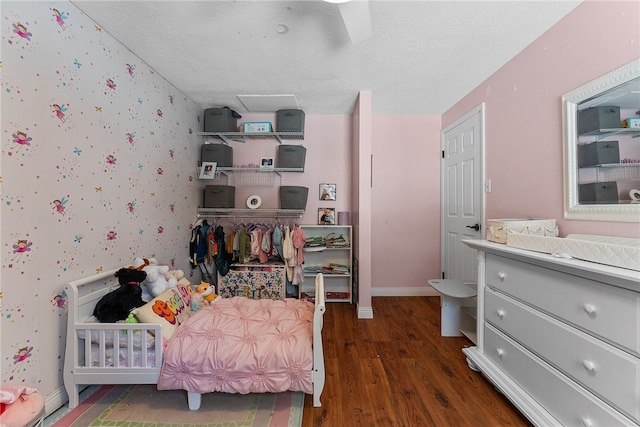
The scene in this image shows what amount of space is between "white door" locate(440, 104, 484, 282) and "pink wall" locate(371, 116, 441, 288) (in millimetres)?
137

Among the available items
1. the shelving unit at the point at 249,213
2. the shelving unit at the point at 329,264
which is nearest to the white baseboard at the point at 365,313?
the shelving unit at the point at 329,264

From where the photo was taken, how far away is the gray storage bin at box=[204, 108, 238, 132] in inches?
118

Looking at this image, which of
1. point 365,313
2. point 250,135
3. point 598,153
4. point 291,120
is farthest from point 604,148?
point 250,135

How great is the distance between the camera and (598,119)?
4.59ft

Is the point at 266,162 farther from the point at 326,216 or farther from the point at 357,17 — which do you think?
the point at 357,17

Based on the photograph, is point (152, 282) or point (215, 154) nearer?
point (152, 282)

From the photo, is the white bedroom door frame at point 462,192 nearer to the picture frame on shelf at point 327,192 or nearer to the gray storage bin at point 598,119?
the gray storage bin at point 598,119

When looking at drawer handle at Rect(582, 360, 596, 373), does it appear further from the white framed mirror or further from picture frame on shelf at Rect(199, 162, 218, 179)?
picture frame on shelf at Rect(199, 162, 218, 179)

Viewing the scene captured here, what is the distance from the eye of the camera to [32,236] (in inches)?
51.5

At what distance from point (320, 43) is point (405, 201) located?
221 cm

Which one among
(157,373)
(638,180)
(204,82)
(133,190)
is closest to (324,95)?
(204,82)

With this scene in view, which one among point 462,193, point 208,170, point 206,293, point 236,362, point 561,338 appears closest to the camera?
point 561,338

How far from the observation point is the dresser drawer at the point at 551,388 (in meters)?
1.03

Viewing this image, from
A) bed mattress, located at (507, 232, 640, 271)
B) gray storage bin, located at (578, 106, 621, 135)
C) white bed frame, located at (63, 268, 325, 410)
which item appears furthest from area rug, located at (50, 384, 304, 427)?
gray storage bin, located at (578, 106, 621, 135)
